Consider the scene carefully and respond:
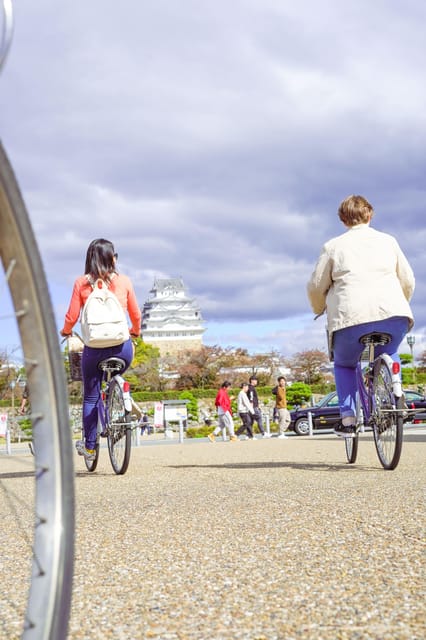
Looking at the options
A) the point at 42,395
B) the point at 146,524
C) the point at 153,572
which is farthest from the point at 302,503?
the point at 42,395

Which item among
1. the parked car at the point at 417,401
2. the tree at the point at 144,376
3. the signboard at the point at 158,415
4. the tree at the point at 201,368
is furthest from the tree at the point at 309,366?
the signboard at the point at 158,415

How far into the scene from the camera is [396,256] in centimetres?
498

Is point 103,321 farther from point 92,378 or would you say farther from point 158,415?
point 158,415

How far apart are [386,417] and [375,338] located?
0.47m

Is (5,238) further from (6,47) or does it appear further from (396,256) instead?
(396,256)

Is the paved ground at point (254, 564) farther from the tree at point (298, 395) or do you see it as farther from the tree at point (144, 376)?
the tree at point (144, 376)

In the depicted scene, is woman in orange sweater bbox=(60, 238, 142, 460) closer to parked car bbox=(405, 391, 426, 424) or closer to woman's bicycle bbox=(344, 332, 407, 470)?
woman's bicycle bbox=(344, 332, 407, 470)

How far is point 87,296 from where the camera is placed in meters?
5.51

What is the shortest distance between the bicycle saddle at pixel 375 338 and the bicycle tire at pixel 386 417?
0.33 feet

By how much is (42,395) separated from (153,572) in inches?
52.3

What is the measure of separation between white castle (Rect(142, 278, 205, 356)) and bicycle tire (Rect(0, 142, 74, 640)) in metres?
119

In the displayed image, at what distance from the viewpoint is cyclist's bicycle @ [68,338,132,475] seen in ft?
17.5

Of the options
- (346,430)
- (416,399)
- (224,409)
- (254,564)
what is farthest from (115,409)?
(416,399)

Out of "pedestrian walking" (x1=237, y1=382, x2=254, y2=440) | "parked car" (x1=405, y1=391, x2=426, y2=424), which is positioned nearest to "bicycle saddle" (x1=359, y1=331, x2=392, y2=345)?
"pedestrian walking" (x1=237, y1=382, x2=254, y2=440)
